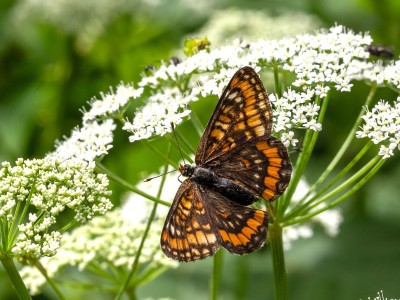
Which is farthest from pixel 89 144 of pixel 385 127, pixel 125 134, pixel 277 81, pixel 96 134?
pixel 125 134

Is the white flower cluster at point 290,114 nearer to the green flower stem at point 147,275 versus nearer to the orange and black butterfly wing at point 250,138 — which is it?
the orange and black butterfly wing at point 250,138

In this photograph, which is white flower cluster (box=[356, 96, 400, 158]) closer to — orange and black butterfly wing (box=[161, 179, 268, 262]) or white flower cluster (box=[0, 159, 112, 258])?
A: orange and black butterfly wing (box=[161, 179, 268, 262])

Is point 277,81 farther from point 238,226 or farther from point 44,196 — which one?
point 44,196

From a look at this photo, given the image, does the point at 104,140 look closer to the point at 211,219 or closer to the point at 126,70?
the point at 211,219

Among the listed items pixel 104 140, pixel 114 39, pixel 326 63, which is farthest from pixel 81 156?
pixel 114 39

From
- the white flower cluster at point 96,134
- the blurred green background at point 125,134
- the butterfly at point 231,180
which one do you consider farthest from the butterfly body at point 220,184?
the blurred green background at point 125,134

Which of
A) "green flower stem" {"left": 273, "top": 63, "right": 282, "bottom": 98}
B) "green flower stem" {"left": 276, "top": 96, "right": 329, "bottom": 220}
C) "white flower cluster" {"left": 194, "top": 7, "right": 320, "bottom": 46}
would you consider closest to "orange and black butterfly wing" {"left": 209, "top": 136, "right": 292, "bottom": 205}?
"green flower stem" {"left": 276, "top": 96, "right": 329, "bottom": 220}
